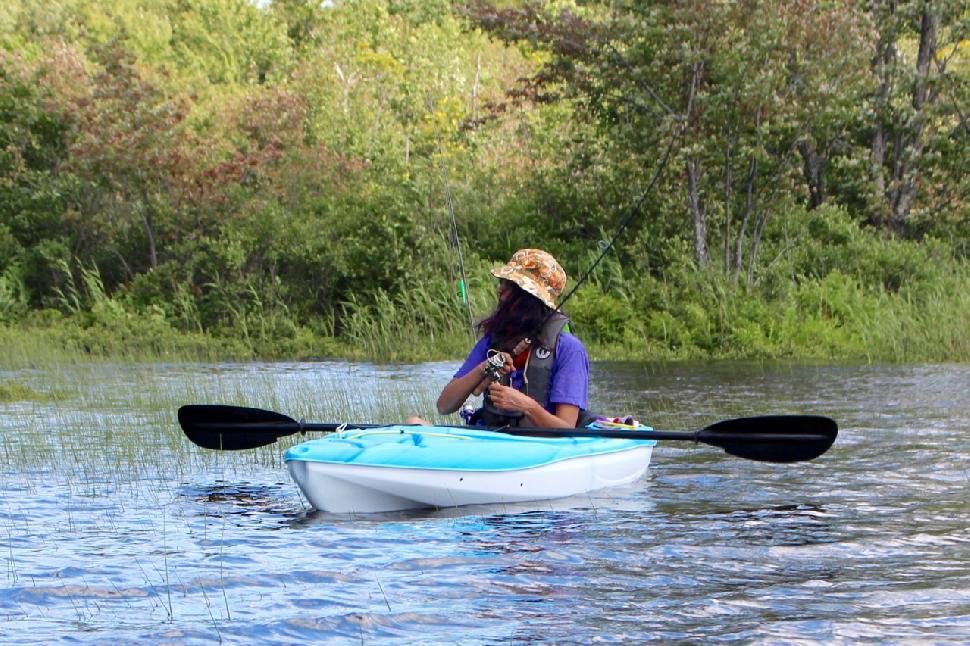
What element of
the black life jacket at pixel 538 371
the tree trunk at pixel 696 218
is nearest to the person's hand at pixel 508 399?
the black life jacket at pixel 538 371

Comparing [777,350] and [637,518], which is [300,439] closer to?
[637,518]

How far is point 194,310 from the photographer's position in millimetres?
23125

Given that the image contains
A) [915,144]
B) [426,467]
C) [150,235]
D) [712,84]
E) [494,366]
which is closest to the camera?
[426,467]

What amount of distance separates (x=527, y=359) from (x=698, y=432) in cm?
116

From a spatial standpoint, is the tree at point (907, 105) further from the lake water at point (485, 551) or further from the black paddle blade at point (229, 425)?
the black paddle blade at point (229, 425)

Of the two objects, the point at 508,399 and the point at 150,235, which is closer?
the point at 508,399

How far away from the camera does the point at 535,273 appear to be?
813cm

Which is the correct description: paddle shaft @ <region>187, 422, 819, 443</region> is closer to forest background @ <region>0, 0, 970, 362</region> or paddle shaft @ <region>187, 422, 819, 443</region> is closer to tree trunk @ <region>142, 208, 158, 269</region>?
forest background @ <region>0, 0, 970, 362</region>

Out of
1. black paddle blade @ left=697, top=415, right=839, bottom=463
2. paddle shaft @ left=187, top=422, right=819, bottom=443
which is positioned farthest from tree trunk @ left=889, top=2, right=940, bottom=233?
paddle shaft @ left=187, top=422, right=819, bottom=443

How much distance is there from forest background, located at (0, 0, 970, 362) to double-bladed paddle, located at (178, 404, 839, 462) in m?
9.65

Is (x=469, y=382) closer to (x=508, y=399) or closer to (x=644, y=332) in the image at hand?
(x=508, y=399)

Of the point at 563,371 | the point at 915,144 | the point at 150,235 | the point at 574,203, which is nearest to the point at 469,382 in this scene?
the point at 563,371

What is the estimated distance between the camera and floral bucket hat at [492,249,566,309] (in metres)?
8.03

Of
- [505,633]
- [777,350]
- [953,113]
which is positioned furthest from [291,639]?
[953,113]
